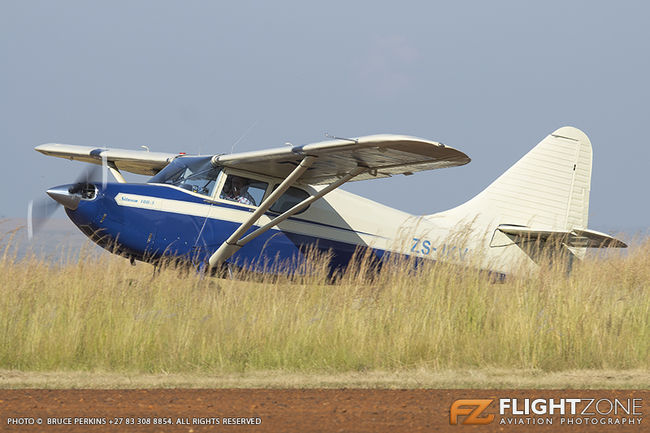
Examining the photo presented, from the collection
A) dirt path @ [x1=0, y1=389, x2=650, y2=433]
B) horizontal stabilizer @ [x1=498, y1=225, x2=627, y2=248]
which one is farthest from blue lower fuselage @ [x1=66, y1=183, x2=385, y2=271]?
dirt path @ [x1=0, y1=389, x2=650, y2=433]

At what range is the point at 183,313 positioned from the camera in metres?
7.94

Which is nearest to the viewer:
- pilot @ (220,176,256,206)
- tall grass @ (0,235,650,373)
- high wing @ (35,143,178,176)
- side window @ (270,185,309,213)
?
tall grass @ (0,235,650,373)

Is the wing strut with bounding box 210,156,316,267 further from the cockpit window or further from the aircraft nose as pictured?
the aircraft nose

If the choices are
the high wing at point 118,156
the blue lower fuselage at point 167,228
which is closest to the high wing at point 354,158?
the blue lower fuselage at point 167,228

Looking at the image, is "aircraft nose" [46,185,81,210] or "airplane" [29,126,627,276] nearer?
"aircraft nose" [46,185,81,210]

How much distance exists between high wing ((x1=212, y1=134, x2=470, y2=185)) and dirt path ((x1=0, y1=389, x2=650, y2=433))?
14.0ft

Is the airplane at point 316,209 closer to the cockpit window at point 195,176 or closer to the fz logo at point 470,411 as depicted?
the cockpit window at point 195,176

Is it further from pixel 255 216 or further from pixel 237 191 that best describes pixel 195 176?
pixel 255 216

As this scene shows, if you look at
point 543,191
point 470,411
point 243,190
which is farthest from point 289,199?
point 470,411

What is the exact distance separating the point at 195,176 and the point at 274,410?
6.53 m

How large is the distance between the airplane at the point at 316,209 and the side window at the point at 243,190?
0.02 metres

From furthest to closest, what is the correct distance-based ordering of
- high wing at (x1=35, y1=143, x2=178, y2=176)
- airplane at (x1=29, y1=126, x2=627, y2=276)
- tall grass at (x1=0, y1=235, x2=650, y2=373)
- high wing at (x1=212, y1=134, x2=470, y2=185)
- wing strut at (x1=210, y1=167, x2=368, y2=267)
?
high wing at (x1=35, y1=143, x2=178, y2=176), wing strut at (x1=210, y1=167, x2=368, y2=267), airplane at (x1=29, y1=126, x2=627, y2=276), high wing at (x1=212, y1=134, x2=470, y2=185), tall grass at (x1=0, y1=235, x2=650, y2=373)

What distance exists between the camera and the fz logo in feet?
16.0

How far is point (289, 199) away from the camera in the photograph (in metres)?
11.6
